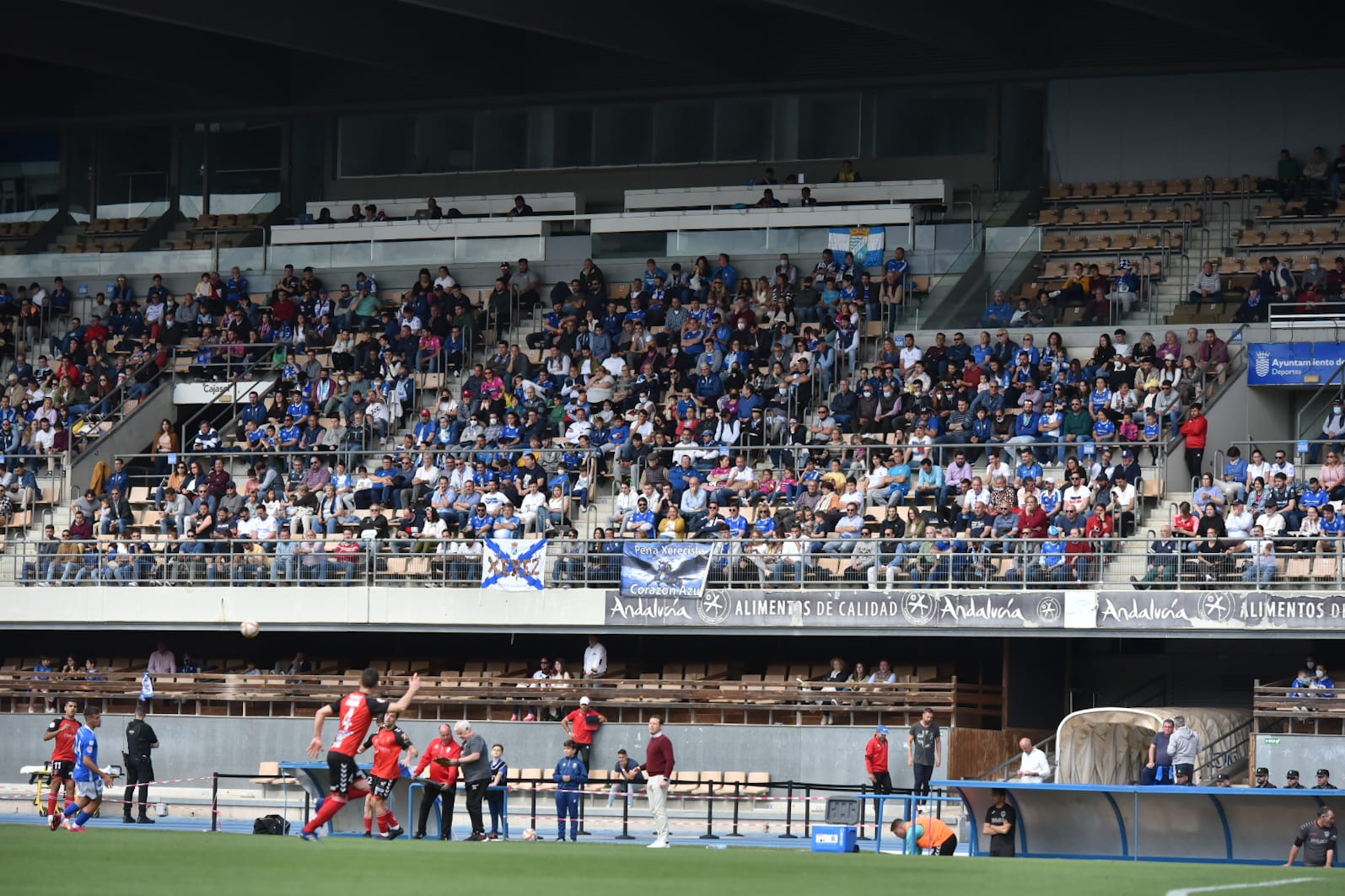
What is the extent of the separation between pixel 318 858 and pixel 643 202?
28268 millimetres

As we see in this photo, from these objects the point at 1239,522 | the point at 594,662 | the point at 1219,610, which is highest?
the point at 1239,522

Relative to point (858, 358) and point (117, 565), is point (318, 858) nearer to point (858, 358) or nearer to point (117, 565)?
point (117, 565)

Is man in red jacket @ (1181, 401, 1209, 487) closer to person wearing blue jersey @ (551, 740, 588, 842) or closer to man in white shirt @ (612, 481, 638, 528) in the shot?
man in white shirt @ (612, 481, 638, 528)

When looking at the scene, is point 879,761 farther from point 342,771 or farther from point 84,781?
point 342,771

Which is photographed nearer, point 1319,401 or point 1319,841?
point 1319,841

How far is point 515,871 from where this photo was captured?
648 inches

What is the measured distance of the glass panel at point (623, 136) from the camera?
1847 inches

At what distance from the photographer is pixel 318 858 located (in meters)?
17.2

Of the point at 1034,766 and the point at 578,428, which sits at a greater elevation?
the point at 578,428

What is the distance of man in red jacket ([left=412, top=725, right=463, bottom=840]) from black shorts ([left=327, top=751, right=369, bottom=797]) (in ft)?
12.8

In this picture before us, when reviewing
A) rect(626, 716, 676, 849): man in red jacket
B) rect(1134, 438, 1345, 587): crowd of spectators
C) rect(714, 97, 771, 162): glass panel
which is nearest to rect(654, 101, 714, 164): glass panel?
rect(714, 97, 771, 162): glass panel

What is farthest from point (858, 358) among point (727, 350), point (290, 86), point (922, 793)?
point (290, 86)

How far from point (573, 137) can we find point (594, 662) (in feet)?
58.5

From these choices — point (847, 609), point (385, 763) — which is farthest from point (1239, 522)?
point (385, 763)
